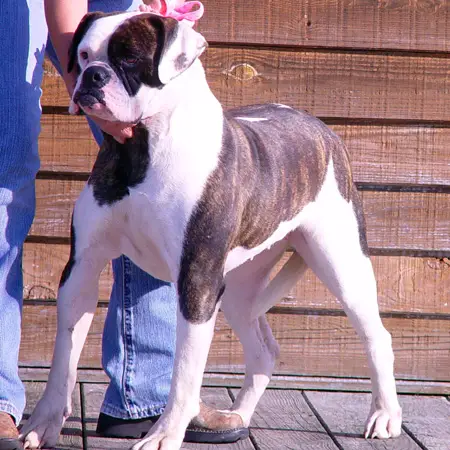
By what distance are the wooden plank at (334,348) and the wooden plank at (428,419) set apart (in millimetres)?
210

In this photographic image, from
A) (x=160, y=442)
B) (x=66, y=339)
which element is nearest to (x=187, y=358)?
(x=160, y=442)

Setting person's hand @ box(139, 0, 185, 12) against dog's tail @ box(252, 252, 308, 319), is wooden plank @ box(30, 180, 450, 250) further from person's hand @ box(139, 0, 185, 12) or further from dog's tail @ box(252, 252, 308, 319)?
person's hand @ box(139, 0, 185, 12)

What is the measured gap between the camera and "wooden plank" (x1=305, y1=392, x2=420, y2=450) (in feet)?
10.4

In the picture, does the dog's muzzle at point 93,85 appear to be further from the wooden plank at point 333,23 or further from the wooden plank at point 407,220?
the wooden plank at point 407,220

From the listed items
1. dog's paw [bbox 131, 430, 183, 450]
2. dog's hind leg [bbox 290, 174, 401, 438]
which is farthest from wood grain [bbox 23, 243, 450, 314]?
dog's paw [bbox 131, 430, 183, 450]

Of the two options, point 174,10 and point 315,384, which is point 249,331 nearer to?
point 315,384

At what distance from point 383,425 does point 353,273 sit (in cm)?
53

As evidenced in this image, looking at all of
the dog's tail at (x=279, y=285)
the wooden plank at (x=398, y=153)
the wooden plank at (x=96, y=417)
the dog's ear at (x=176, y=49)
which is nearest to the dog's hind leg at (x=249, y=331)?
the dog's tail at (x=279, y=285)

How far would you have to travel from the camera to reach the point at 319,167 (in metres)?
3.17

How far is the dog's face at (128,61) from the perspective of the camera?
242 cm

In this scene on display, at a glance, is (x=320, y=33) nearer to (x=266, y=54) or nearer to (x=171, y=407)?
(x=266, y=54)

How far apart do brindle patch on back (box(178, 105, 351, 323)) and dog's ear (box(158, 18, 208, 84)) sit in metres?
0.30

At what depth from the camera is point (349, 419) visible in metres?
3.53

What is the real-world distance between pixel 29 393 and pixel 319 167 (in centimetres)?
151
